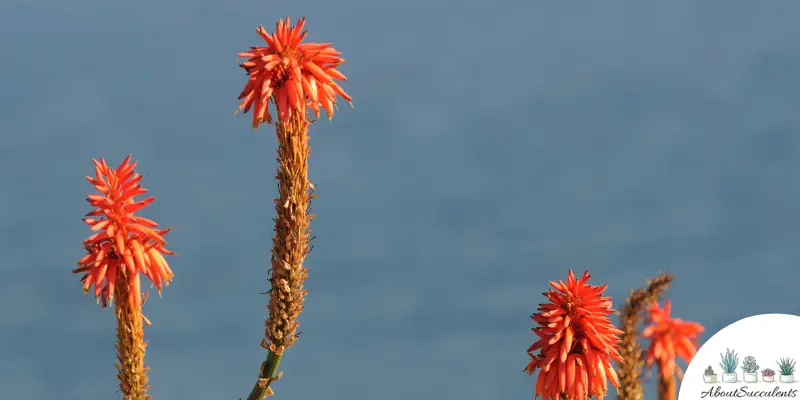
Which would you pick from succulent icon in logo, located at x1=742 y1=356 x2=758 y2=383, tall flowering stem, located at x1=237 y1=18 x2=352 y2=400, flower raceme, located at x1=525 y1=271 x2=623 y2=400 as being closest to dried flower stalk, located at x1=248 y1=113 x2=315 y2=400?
tall flowering stem, located at x1=237 y1=18 x2=352 y2=400

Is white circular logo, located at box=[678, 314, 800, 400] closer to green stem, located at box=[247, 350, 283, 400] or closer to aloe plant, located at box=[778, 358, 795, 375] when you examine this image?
aloe plant, located at box=[778, 358, 795, 375]

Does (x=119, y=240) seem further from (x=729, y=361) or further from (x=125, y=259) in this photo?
(x=729, y=361)

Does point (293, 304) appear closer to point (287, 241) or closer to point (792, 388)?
point (287, 241)

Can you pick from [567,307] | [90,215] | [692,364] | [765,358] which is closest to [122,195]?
[90,215]

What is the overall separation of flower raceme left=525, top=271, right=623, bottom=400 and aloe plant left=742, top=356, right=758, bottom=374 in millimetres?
4139

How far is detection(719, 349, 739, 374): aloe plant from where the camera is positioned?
18.2 metres

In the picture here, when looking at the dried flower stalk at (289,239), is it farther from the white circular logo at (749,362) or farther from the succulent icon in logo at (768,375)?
the succulent icon in logo at (768,375)

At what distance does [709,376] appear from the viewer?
59.2 feet

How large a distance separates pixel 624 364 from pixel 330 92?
19.4 ft

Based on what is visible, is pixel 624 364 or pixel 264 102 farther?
pixel 624 364

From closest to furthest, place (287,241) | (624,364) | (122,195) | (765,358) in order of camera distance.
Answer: (122,195), (287,241), (624,364), (765,358)

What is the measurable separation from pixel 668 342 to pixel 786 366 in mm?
2206

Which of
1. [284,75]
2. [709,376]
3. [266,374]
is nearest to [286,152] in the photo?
[284,75]

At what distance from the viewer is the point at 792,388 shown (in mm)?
17781
